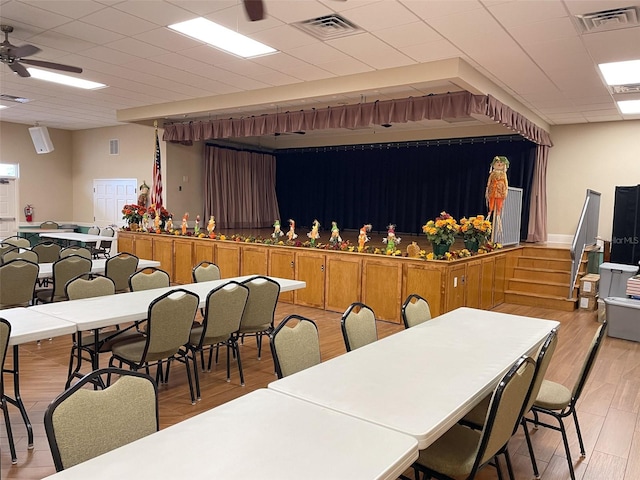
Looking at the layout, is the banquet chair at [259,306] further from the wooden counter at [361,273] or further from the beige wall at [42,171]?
the beige wall at [42,171]

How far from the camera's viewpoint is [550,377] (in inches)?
178

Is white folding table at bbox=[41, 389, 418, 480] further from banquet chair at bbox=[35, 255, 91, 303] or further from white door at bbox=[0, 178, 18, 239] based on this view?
white door at bbox=[0, 178, 18, 239]

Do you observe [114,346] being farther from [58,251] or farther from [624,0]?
[624,0]

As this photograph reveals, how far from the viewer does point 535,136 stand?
359 inches

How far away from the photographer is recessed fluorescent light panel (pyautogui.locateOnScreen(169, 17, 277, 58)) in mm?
4918

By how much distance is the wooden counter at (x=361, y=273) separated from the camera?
6.01 metres

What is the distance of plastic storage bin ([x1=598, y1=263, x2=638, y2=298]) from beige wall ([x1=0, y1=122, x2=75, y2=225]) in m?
13.0

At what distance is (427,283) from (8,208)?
11.4 metres

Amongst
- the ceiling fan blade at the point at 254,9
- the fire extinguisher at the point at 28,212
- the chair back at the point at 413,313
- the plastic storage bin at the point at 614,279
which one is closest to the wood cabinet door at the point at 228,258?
the chair back at the point at 413,313

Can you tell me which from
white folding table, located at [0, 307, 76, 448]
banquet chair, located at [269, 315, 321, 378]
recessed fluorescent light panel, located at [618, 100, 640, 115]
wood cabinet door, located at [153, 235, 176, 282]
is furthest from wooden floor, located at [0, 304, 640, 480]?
recessed fluorescent light panel, located at [618, 100, 640, 115]

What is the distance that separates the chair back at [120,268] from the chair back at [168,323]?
232cm

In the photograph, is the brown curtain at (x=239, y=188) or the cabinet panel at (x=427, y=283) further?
the brown curtain at (x=239, y=188)

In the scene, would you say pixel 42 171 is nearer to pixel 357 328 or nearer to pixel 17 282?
pixel 17 282

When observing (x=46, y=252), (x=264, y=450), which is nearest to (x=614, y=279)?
(x=264, y=450)
